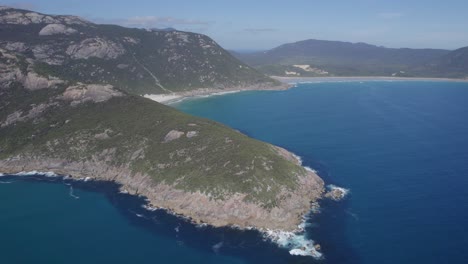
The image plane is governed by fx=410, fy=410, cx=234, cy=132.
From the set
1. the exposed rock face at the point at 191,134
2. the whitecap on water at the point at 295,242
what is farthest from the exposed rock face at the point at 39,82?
the whitecap on water at the point at 295,242

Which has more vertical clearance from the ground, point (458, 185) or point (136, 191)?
point (458, 185)

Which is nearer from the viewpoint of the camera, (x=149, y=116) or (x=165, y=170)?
(x=165, y=170)

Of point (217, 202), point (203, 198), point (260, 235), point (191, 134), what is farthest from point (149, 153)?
point (260, 235)

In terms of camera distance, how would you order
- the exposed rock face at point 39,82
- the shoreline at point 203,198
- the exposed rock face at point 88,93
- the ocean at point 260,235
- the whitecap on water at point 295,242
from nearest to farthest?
the whitecap on water at point 295,242
the ocean at point 260,235
the shoreline at point 203,198
the exposed rock face at point 88,93
the exposed rock face at point 39,82

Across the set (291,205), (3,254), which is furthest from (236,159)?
(3,254)

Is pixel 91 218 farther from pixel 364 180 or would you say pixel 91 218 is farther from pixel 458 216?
pixel 458 216

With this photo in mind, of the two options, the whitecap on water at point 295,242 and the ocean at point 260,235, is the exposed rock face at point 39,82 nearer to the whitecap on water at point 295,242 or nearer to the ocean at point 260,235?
the ocean at point 260,235
